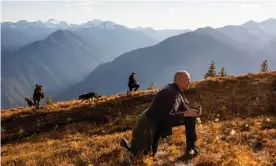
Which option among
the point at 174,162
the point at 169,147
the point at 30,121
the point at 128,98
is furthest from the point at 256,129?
the point at 30,121

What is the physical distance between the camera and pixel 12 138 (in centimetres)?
2606

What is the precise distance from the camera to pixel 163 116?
10273 mm

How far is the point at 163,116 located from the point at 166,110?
19cm

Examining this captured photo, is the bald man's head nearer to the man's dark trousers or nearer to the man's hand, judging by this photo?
the man's hand

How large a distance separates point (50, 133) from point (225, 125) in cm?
1332

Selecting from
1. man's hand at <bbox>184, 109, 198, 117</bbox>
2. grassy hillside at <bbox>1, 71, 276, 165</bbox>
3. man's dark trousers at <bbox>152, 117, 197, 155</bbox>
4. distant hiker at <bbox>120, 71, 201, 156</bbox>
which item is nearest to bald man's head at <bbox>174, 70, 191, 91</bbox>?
distant hiker at <bbox>120, 71, 201, 156</bbox>

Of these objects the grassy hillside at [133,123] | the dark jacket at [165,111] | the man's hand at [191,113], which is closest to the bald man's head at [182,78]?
the dark jacket at [165,111]

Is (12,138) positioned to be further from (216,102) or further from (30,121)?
(216,102)

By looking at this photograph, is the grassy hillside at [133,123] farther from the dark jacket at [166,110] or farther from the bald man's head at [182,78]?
the bald man's head at [182,78]

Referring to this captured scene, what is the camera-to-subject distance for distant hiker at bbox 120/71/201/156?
Result: 33.7 ft

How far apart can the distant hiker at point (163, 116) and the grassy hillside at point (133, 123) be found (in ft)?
2.20

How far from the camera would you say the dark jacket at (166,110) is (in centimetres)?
1025

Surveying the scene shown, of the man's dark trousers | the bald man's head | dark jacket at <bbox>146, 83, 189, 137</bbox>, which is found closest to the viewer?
dark jacket at <bbox>146, 83, 189, 137</bbox>

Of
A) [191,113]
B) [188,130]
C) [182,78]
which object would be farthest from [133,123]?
[182,78]
